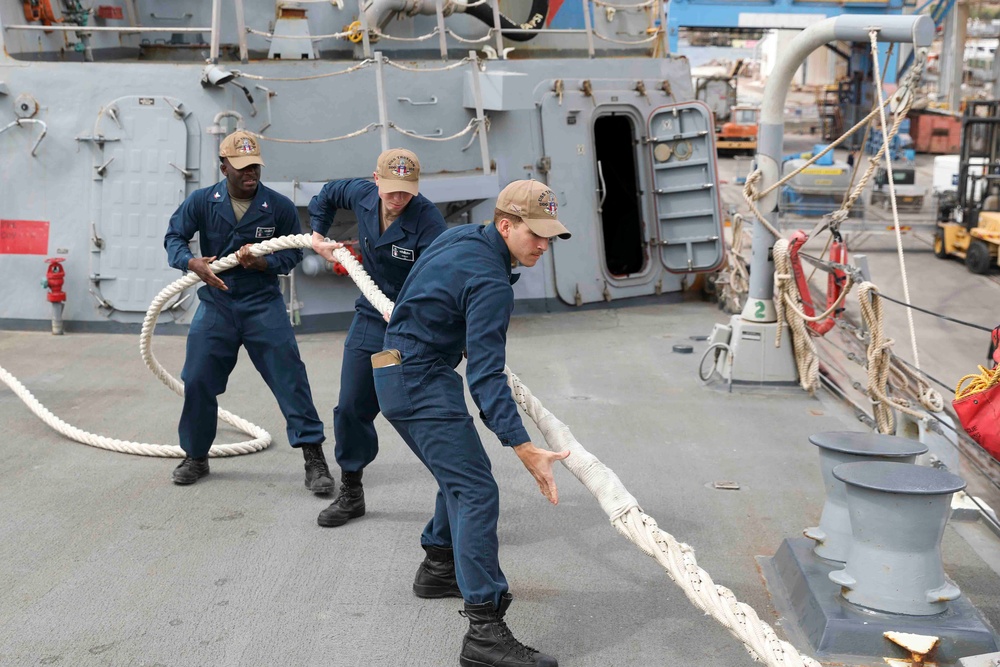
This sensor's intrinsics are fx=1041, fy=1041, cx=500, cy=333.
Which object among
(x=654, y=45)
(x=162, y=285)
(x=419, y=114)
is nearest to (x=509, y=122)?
(x=419, y=114)

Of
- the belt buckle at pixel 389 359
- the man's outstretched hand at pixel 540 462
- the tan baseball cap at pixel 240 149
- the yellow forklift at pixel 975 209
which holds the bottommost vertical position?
the yellow forklift at pixel 975 209

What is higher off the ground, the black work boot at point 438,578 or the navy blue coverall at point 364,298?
the navy blue coverall at point 364,298

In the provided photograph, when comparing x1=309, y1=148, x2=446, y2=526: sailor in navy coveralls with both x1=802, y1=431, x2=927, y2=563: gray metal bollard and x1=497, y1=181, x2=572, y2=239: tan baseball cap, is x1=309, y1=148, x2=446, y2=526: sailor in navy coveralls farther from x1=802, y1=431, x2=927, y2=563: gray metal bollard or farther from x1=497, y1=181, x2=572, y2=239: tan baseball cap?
x1=802, y1=431, x2=927, y2=563: gray metal bollard

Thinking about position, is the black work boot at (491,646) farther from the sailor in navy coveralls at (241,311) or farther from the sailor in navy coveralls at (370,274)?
Result: the sailor in navy coveralls at (241,311)

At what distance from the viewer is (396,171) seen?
4.04m

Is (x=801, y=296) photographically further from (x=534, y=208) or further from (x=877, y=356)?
(x=534, y=208)

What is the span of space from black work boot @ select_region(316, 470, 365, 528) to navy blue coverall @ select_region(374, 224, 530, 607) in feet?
3.89

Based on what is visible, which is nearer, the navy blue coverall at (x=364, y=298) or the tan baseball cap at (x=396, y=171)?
the tan baseball cap at (x=396, y=171)

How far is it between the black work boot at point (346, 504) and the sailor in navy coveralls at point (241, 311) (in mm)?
292

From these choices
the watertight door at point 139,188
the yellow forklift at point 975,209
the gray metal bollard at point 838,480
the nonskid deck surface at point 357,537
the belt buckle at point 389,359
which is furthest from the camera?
the yellow forklift at point 975,209

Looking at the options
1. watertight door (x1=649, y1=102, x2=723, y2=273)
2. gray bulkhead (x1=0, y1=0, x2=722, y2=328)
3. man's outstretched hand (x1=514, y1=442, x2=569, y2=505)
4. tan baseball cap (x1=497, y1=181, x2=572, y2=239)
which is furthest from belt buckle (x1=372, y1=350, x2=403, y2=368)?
watertight door (x1=649, y1=102, x2=723, y2=273)

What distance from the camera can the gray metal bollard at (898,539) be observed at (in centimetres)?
319

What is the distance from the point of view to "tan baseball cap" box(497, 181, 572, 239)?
302 cm

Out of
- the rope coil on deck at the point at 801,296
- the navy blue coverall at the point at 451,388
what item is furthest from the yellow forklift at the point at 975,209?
the navy blue coverall at the point at 451,388
